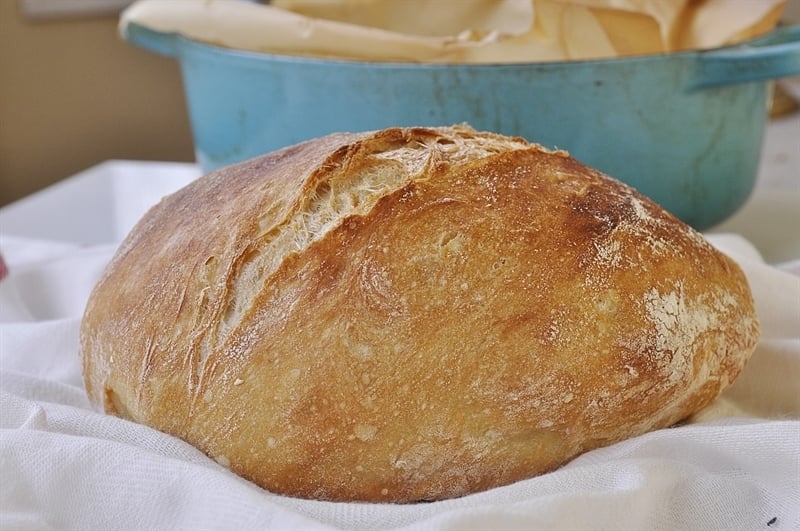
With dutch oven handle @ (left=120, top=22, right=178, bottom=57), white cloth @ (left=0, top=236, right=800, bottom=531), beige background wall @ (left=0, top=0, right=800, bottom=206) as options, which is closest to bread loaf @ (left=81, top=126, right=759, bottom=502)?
white cloth @ (left=0, top=236, right=800, bottom=531)

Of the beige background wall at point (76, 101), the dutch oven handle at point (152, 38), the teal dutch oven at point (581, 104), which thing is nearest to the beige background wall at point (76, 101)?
the beige background wall at point (76, 101)

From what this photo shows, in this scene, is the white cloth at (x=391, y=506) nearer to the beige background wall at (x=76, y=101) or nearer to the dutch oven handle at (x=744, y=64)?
the dutch oven handle at (x=744, y=64)

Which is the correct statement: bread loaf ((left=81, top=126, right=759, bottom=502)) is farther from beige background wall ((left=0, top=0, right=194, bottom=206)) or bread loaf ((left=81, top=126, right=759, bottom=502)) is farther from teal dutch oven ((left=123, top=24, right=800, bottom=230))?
beige background wall ((left=0, top=0, right=194, bottom=206))

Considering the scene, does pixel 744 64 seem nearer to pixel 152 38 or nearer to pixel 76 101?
pixel 152 38

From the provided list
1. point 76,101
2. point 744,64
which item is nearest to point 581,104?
point 744,64

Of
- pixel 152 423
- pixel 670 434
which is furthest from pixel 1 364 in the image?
pixel 670 434
